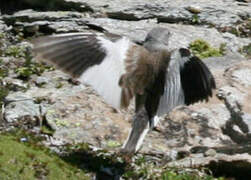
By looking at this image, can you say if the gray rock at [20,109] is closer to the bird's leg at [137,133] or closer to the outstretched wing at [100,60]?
the outstretched wing at [100,60]

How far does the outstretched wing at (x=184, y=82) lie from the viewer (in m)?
9.29

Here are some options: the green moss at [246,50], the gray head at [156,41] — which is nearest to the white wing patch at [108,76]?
the gray head at [156,41]

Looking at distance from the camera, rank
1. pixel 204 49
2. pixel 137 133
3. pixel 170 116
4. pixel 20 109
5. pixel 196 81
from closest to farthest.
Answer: pixel 137 133
pixel 196 81
pixel 20 109
pixel 170 116
pixel 204 49

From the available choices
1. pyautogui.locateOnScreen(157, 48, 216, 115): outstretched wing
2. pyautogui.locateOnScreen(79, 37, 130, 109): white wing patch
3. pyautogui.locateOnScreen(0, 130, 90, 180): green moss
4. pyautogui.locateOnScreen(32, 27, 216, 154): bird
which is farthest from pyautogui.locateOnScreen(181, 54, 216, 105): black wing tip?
pyautogui.locateOnScreen(0, 130, 90, 180): green moss

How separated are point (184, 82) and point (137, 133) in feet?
3.61

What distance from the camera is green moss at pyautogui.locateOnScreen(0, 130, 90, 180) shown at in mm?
8273

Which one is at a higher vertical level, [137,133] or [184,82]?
[184,82]

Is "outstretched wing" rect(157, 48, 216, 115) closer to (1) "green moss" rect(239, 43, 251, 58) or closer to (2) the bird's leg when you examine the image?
(2) the bird's leg

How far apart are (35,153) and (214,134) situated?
312cm

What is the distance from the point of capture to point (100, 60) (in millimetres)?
9039

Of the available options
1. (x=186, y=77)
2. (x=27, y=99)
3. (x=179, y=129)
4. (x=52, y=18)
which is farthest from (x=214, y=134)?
(x=52, y=18)

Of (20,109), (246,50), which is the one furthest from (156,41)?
(246,50)

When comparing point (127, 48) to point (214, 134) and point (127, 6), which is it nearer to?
point (214, 134)

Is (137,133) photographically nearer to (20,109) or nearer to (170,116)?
(170,116)
